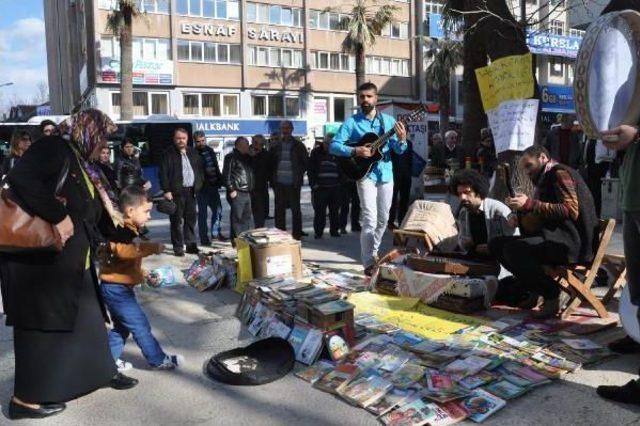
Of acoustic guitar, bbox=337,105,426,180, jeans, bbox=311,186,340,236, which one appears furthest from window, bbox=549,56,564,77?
acoustic guitar, bbox=337,105,426,180

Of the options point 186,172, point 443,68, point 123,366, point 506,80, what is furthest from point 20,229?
point 443,68

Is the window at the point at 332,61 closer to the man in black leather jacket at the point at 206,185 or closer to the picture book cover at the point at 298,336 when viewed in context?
the man in black leather jacket at the point at 206,185

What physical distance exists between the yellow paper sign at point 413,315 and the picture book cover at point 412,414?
1151 millimetres

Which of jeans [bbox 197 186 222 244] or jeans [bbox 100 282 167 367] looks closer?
jeans [bbox 100 282 167 367]

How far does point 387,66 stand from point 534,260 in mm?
43676

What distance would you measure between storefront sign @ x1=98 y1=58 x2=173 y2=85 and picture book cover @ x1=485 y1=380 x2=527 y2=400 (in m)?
34.9

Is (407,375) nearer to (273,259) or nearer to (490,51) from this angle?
(273,259)

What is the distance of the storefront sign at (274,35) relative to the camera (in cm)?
4031

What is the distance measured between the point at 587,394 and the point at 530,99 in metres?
3.21

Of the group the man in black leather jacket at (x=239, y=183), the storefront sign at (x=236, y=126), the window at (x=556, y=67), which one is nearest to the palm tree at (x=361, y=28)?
the storefront sign at (x=236, y=126)

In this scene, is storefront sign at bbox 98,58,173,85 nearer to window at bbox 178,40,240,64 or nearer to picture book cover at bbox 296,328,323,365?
window at bbox 178,40,240,64

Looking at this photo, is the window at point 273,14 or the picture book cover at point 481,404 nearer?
the picture book cover at point 481,404

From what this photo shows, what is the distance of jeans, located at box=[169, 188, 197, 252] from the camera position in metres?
8.63

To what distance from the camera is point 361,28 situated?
37.0 meters
